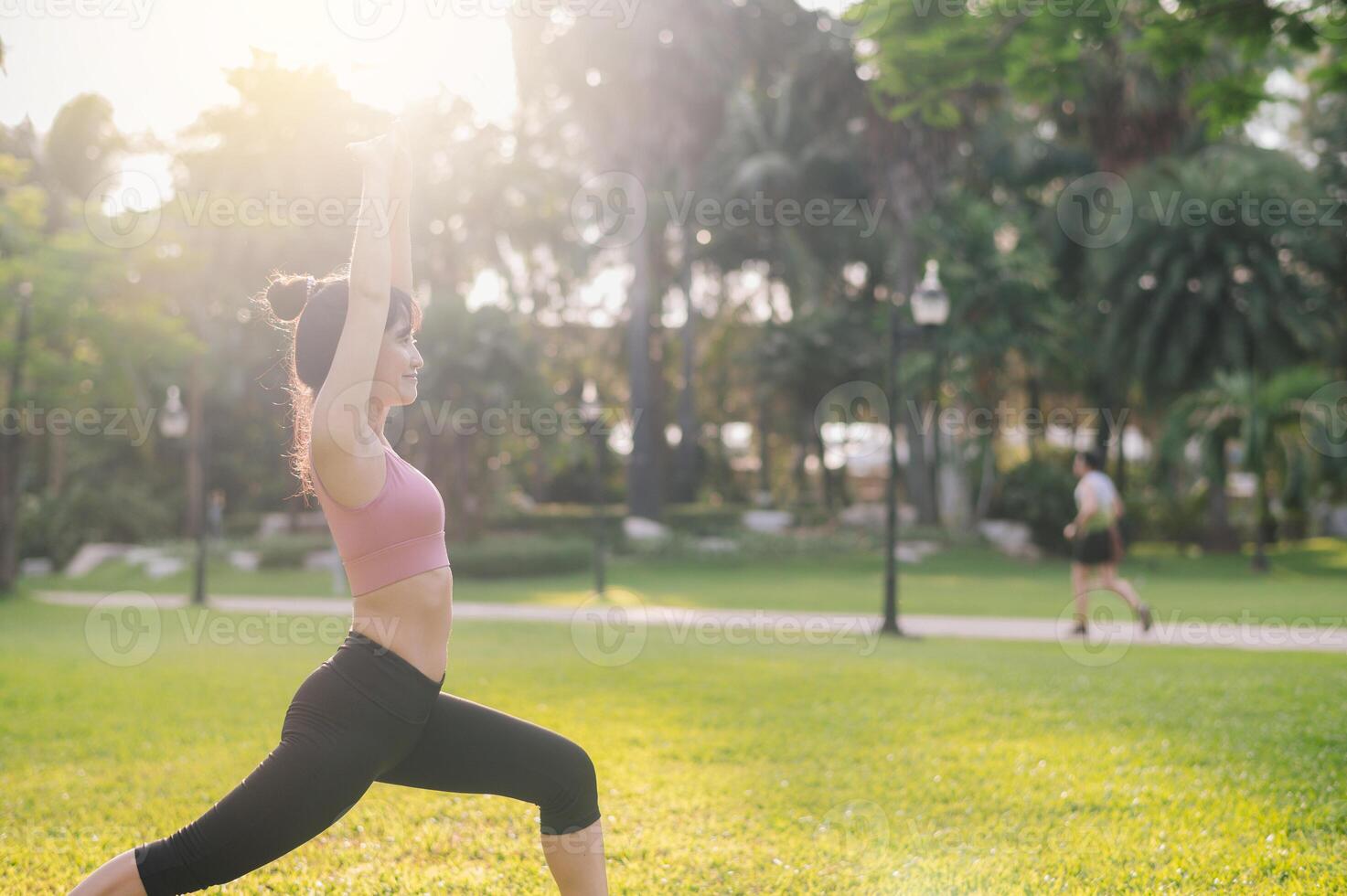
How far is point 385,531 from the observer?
2.80m

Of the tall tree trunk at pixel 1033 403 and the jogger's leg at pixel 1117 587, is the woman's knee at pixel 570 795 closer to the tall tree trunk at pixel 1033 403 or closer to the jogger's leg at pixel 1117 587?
the jogger's leg at pixel 1117 587

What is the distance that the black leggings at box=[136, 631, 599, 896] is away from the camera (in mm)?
2686

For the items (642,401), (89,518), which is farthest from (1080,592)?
(89,518)

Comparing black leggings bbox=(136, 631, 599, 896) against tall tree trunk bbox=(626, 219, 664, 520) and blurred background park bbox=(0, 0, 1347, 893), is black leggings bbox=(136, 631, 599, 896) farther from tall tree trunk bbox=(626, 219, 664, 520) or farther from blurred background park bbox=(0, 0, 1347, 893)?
tall tree trunk bbox=(626, 219, 664, 520)

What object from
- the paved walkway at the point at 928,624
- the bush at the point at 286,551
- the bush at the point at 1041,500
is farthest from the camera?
the bush at the point at 1041,500

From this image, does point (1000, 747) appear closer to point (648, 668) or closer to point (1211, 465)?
point (648, 668)

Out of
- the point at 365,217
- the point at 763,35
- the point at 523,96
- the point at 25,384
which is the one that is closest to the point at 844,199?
the point at 763,35

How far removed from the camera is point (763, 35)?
3173 cm
